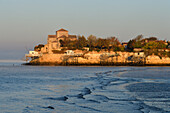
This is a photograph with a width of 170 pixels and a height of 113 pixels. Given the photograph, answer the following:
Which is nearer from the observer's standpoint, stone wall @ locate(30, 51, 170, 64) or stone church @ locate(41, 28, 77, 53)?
stone wall @ locate(30, 51, 170, 64)

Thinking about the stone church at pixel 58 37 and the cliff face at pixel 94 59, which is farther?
the stone church at pixel 58 37

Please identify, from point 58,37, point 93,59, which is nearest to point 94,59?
point 93,59

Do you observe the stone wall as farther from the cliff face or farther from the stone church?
the stone church

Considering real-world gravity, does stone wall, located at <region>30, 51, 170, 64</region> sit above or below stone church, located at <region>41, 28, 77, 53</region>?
below

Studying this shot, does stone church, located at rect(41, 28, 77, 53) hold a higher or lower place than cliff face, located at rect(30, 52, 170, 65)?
higher

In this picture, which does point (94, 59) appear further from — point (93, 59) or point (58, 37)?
point (58, 37)

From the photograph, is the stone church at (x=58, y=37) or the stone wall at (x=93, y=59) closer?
the stone wall at (x=93, y=59)

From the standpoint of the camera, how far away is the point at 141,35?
112m

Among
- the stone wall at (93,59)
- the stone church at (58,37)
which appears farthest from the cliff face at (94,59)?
the stone church at (58,37)

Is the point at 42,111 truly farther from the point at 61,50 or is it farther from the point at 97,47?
the point at 97,47

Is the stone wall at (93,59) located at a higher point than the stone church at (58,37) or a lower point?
lower

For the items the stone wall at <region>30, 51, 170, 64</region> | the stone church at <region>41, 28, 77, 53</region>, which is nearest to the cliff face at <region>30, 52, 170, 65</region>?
the stone wall at <region>30, 51, 170, 64</region>

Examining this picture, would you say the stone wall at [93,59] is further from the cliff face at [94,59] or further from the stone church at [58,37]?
the stone church at [58,37]

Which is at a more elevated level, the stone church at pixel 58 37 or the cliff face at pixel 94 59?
the stone church at pixel 58 37
